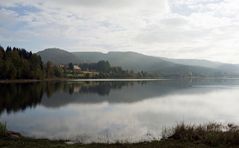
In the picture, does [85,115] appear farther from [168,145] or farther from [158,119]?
[168,145]

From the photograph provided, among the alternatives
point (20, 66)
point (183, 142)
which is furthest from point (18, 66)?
point (183, 142)

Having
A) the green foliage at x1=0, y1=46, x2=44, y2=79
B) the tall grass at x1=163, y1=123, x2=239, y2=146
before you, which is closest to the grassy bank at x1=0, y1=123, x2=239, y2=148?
the tall grass at x1=163, y1=123, x2=239, y2=146

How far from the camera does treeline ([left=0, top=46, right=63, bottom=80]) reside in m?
103

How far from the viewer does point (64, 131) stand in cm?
2344

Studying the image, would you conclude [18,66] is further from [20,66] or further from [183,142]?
[183,142]

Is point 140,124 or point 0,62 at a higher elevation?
point 0,62

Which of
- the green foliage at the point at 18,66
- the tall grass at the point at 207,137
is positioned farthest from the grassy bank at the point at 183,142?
the green foliage at the point at 18,66

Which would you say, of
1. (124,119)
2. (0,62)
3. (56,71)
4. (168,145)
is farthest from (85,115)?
(56,71)

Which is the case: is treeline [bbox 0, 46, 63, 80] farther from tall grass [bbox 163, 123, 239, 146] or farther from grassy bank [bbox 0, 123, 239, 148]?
tall grass [bbox 163, 123, 239, 146]

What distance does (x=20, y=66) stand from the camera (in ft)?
365

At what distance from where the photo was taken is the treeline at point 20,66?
102719 mm

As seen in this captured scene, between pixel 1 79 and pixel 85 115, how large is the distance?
80.3m

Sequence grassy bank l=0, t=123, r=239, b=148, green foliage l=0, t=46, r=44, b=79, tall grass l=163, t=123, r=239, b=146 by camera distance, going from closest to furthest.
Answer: grassy bank l=0, t=123, r=239, b=148, tall grass l=163, t=123, r=239, b=146, green foliage l=0, t=46, r=44, b=79

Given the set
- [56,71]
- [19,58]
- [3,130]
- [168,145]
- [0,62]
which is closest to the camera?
[168,145]
